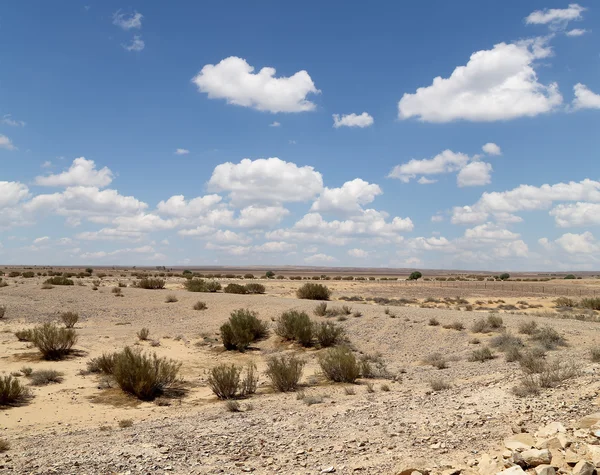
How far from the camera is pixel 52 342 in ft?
63.8

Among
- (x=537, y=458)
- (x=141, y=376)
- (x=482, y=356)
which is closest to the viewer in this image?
(x=537, y=458)

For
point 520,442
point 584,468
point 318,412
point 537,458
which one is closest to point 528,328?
point 318,412

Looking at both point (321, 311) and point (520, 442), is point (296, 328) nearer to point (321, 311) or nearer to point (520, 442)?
point (321, 311)

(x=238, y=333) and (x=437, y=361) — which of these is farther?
(x=238, y=333)

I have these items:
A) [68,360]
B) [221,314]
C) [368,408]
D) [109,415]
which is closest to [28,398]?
[109,415]

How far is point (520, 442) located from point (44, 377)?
48.2ft

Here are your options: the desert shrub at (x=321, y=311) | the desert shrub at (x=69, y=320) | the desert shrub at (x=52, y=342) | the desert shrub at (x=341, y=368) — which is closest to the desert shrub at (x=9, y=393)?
the desert shrub at (x=52, y=342)

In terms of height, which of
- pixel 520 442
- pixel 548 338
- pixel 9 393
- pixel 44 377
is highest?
pixel 520 442

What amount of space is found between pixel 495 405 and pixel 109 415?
9.42 metres

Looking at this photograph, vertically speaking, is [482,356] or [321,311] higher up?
[321,311]

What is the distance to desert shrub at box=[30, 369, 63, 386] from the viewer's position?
1564 centimetres

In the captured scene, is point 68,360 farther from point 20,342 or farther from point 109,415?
point 109,415

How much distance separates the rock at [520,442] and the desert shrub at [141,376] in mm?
10476

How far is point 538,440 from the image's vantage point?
22.6 feet
